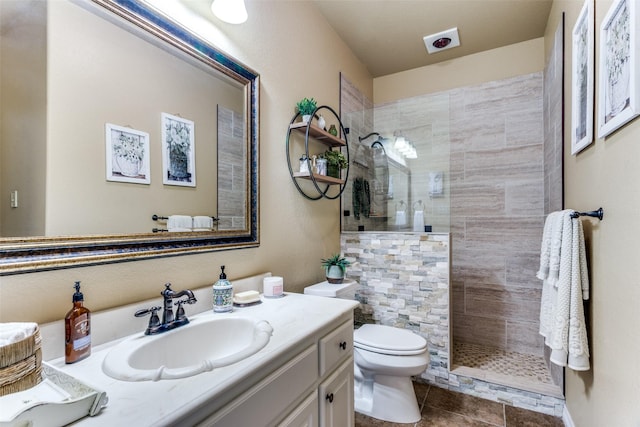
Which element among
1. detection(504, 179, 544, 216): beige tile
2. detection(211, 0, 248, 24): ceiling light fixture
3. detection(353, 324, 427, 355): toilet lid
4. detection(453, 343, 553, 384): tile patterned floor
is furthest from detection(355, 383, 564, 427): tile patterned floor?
detection(211, 0, 248, 24): ceiling light fixture

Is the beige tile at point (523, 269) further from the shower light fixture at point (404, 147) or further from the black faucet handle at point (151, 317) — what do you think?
the black faucet handle at point (151, 317)

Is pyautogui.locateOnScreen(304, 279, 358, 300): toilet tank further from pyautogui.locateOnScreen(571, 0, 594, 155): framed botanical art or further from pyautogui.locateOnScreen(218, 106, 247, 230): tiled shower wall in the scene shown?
pyautogui.locateOnScreen(571, 0, 594, 155): framed botanical art

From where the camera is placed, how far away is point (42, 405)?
0.56m

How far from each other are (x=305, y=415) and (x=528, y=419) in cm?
167

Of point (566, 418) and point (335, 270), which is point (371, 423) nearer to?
point (335, 270)

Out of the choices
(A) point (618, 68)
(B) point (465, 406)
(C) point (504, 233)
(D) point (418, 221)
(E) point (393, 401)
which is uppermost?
(A) point (618, 68)

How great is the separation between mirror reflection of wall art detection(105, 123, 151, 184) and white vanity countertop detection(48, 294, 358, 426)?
1.79 ft

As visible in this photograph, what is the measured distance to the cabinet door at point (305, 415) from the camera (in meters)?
0.97

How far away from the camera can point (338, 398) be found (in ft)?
4.17

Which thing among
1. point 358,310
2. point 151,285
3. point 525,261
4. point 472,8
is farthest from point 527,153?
point 151,285

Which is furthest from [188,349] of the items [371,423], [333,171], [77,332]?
[333,171]

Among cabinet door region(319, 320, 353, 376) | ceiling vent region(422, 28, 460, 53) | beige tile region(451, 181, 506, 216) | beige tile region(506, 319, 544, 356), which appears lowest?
beige tile region(506, 319, 544, 356)

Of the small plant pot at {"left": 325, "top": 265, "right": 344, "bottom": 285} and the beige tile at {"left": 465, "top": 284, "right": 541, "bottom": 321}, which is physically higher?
the small plant pot at {"left": 325, "top": 265, "right": 344, "bottom": 285}

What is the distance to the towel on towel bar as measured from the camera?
134cm
